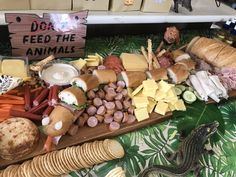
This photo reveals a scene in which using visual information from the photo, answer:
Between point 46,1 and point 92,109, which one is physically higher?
Result: point 46,1

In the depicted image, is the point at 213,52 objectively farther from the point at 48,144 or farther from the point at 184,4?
the point at 48,144

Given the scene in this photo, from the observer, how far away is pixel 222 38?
1.44 meters

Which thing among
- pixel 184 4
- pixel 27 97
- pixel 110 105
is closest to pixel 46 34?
pixel 27 97

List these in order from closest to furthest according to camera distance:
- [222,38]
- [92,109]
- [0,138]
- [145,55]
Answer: [0,138], [92,109], [145,55], [222,38]

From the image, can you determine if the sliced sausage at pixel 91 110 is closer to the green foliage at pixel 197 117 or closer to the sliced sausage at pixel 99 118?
the sliced sausage at pixel 99 118

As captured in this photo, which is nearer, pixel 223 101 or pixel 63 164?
pixel 63 164

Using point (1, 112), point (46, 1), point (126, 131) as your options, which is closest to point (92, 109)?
point (126, 131)

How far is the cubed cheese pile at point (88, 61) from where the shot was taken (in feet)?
3.56

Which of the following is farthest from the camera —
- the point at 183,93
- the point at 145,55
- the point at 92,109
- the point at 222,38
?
the point at 222,38

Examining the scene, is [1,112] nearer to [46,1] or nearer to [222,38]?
[46,1]

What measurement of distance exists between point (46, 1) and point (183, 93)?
64 centimetres

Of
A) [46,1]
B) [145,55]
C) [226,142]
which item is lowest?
[226,142]

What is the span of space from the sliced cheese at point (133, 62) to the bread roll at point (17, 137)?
1.51ft

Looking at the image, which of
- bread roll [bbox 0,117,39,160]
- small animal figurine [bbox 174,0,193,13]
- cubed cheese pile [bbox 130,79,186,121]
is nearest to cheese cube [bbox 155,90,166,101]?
cubed cheese pile [bbox 130,79,186,121]
